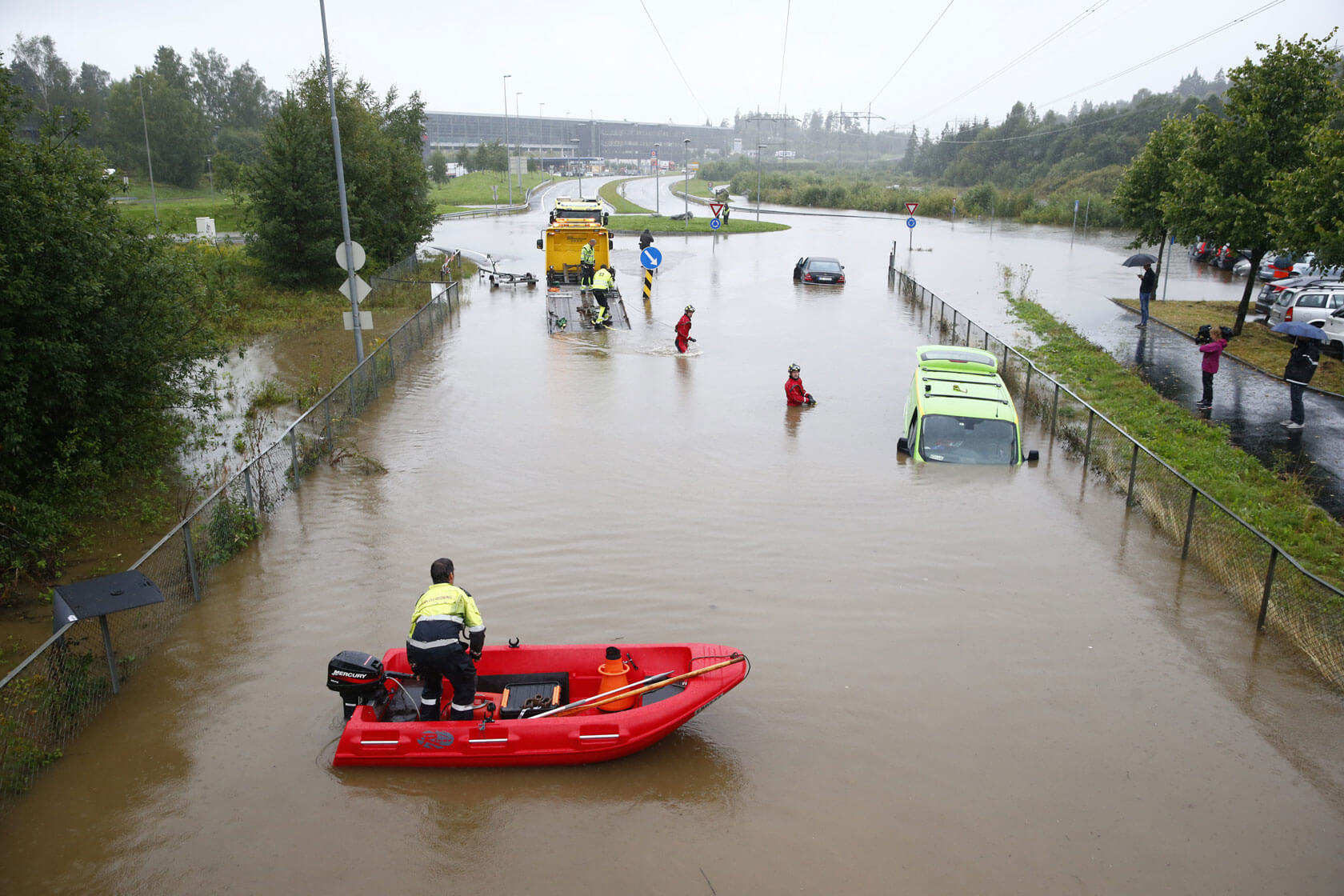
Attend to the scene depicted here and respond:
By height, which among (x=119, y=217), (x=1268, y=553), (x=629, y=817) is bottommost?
(x=629, y=817)

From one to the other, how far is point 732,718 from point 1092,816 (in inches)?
113

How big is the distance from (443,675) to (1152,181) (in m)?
31.4

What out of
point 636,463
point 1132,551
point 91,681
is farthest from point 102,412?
point 1132,551

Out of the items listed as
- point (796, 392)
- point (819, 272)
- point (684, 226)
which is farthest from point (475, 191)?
point (796, 392)

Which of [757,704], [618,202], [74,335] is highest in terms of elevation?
[618,202]

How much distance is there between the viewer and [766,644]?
9391 millimetres

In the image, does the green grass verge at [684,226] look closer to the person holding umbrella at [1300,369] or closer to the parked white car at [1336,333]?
the parked white car at [1336,333]

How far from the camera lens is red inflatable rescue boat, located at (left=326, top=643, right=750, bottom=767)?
7316 millimetres

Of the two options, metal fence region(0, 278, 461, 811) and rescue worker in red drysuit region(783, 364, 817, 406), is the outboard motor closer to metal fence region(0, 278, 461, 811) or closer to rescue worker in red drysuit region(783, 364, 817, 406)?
metal fence region(0, 278, 461, 811)

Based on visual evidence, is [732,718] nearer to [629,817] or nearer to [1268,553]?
[629,817]

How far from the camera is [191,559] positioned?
1025 cm

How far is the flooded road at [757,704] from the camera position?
6.51m

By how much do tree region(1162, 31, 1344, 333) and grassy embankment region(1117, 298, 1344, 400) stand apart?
1020 mm

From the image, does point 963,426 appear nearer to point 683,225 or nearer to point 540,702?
point 540,702
